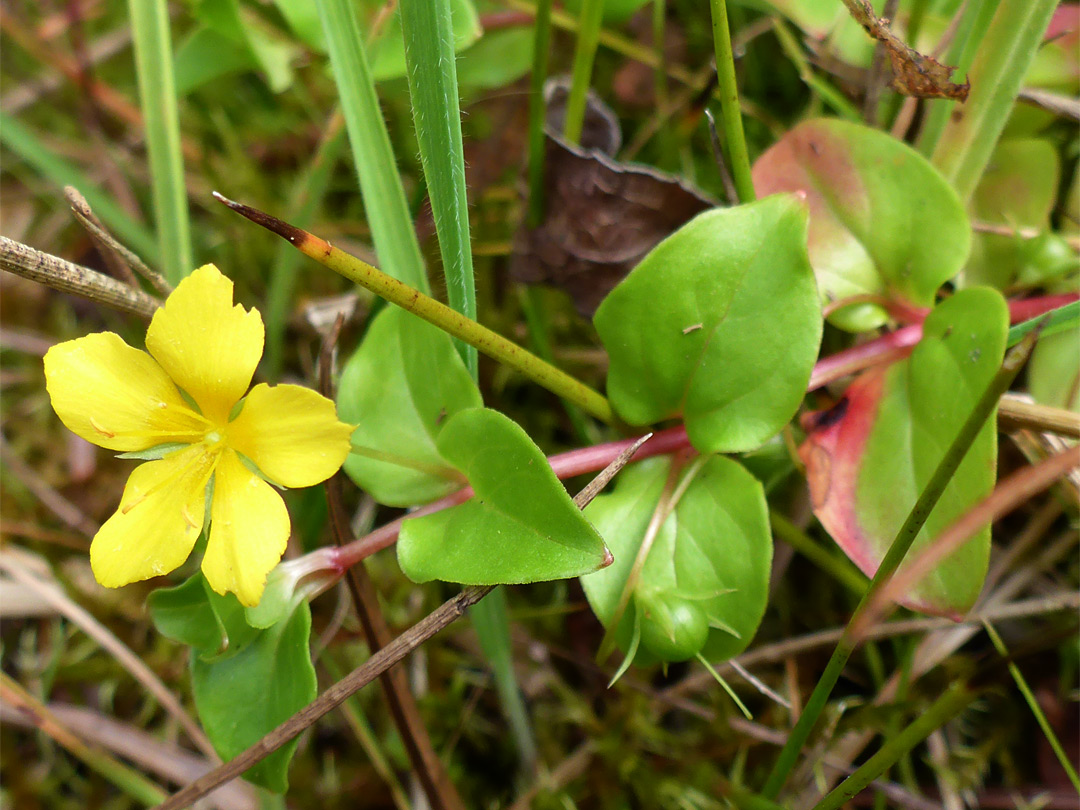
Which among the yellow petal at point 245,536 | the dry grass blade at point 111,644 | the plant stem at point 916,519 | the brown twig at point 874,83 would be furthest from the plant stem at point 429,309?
the dry grass blade at point 111,644

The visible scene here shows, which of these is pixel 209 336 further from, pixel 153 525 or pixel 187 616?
pixel 187 616

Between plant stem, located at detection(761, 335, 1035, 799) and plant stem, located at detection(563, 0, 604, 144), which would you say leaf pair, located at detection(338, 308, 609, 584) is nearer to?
plant stem, located at detection(761, 335, 1035, 799)

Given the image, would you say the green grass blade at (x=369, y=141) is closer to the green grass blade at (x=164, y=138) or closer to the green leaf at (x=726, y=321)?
the green leaf at (x=726, y=321)

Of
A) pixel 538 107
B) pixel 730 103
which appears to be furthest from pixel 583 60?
pixel 730 103

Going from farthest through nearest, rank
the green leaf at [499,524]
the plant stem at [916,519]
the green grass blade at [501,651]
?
the green grass blade at [501,651] → the green leaf at [499,524] → the plant stem at [916,519]

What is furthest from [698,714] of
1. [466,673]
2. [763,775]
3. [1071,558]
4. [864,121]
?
[864,121]

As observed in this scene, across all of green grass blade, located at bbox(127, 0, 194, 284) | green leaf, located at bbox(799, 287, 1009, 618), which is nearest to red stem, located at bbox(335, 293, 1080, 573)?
green leaf, located at bbox(799, 287, 1009, 618)
